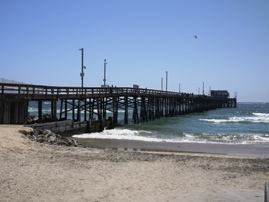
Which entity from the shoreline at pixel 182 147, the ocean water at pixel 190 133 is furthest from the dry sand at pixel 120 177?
the ocean water at pixel 190 133

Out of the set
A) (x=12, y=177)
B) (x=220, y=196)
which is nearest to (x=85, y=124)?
(x=12, y=177)

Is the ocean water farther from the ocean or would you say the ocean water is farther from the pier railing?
A: the pier railing

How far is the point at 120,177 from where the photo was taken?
912 cm

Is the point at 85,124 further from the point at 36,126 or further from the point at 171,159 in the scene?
the point at 171,159

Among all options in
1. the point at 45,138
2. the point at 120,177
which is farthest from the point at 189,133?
the point at 120,177

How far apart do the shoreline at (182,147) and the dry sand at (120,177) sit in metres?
4.62

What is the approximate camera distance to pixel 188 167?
36.1 feet

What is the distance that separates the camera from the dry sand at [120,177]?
7382 mm

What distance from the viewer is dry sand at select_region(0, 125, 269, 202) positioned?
24.2ft

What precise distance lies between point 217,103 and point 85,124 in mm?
81173

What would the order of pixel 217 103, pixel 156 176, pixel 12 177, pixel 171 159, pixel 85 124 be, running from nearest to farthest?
pixel 12 177
pixel 156 176
pixel 171 159
pixel 85 124
pixel 217 103

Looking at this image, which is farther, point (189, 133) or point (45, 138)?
point (189, 133)

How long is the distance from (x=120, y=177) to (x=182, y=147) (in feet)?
34.2

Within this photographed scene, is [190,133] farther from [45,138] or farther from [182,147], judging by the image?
[45,138]
